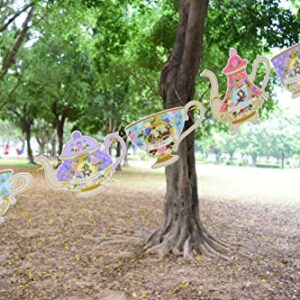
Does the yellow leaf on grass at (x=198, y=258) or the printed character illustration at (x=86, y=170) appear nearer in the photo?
the printed character illustration at (x=86, y=170)

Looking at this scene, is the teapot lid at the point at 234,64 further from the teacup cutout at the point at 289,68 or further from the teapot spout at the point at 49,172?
the teapot spout at the point at 49,172

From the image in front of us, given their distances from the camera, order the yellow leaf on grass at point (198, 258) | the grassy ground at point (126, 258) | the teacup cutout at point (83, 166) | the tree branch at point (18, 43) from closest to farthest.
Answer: the teacup cutout at point (83, 166)
the grassy ground at point (126, 258)
the yellow leaf on grass at point (198, 258)
the tree branch at point (18, 43)

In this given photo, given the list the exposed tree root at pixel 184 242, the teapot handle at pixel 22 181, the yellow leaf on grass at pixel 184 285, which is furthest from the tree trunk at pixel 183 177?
the teapot handle at pixel 22 181

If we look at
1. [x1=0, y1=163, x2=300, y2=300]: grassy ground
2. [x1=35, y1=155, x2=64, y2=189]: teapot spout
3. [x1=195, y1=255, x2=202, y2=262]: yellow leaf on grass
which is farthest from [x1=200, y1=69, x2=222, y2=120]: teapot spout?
[x1=195, y1=255, x2=202, y2=262]: yellow leaf on grass

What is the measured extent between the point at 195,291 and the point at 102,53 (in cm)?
672

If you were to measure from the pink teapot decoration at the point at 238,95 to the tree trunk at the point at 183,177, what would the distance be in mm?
2905

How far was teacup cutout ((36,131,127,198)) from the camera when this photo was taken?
3340mm

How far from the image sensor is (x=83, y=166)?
342 centimetres

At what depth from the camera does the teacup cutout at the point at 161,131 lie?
3455mm

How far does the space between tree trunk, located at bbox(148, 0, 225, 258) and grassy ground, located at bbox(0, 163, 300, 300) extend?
0.32 meters

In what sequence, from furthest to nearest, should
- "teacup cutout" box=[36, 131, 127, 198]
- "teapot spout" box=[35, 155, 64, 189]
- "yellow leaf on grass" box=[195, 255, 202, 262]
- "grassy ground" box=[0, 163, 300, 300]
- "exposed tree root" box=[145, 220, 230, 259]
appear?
1. "exposed tree root" box=[145, 220, 230, 259]
2. "yellow leaf on grass" box=[195, 255, 202, 262]
3. "grassy ground" box=[0, 163, 300, 300]
4. "teacup cutout" box=[36, 131, 127, 198]
5. "teapot spout" box=[35, 155, 64, 189]

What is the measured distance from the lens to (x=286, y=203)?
44.5 ft

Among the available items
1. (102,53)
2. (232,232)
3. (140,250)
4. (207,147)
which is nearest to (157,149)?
(140,250)

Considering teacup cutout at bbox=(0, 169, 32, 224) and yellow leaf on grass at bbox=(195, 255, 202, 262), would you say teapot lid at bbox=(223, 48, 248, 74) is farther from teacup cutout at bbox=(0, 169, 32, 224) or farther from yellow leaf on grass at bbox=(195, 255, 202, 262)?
yellow leaf on grass at bbox=(195, 255, 202, 262)
